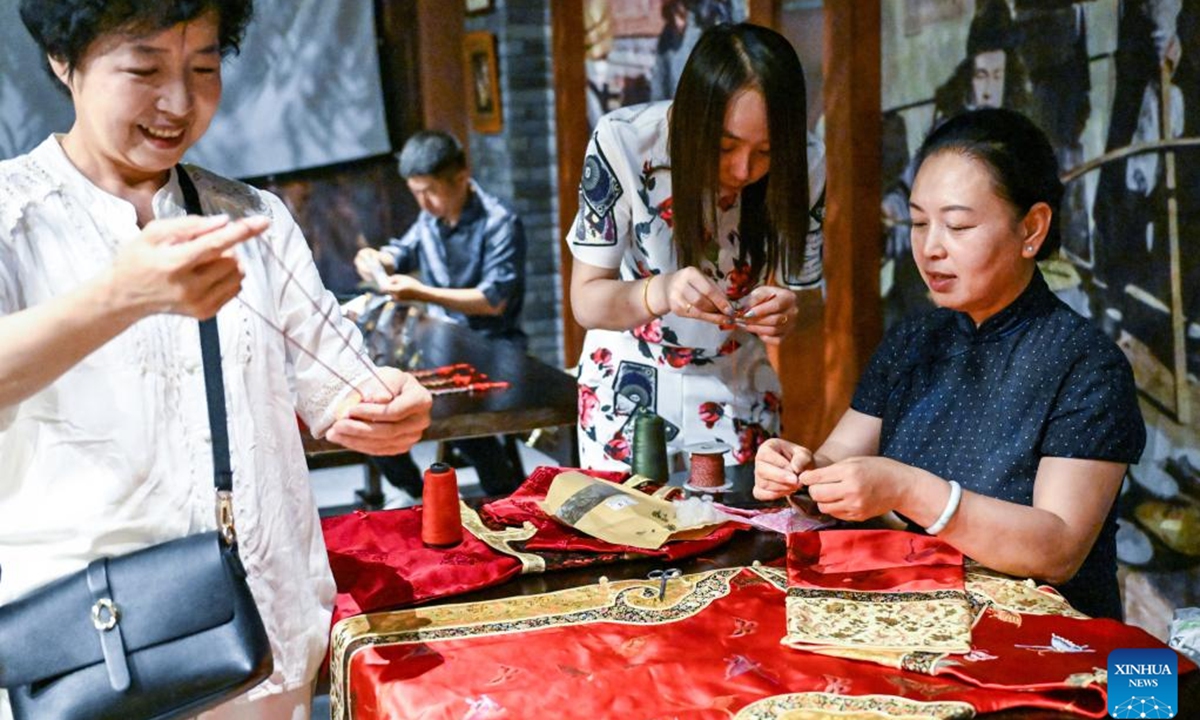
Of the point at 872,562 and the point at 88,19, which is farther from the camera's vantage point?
the point at 872,562

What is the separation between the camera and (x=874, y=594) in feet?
5.84

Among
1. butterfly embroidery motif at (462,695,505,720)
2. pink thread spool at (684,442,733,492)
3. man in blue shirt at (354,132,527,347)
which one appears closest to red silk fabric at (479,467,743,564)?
pink thread spool at (684,442,733,492)

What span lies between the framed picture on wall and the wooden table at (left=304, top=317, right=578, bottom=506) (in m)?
2.56

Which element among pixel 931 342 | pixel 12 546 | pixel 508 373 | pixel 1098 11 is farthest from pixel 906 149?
pixel 12 546

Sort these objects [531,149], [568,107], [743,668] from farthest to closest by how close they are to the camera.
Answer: [531,149] → [568,107] → [743,668]

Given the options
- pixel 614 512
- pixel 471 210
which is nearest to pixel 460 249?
pixel 471 210

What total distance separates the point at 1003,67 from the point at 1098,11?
0.36m

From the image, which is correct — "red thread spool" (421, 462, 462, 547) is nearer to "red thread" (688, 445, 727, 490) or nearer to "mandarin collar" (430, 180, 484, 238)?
"red thread" (688, 445, 727, 490)

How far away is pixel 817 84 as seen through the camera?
4.14 m

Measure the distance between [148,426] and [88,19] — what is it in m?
0.48

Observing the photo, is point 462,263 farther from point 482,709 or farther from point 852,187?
point 482,709

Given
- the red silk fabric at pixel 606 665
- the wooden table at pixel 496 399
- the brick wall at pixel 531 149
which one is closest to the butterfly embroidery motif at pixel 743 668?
the red silk fabric at pixel 606 665

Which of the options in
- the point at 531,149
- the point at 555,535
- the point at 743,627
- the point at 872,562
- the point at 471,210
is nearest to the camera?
the point at 743,627

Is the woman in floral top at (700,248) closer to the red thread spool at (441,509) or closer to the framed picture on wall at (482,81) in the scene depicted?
the red thread spool at (441,509)
